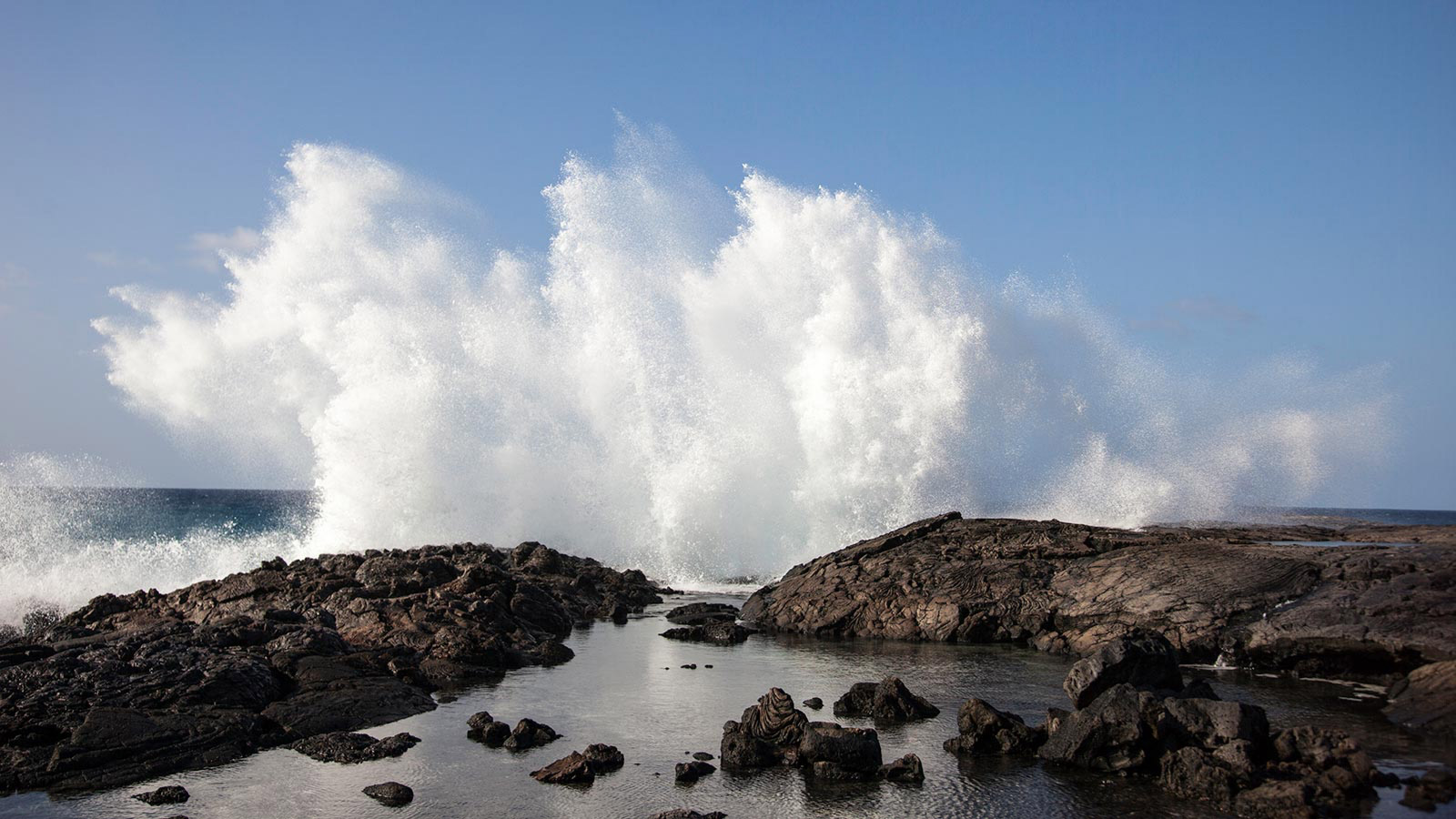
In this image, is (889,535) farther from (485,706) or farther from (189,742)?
(189,742)

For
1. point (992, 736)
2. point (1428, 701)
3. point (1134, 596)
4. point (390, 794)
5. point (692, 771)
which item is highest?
point (1134, 596)

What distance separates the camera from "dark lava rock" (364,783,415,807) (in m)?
11.2

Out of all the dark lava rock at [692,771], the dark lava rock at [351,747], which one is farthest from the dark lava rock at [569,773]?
the dark lava rock at [351,747]

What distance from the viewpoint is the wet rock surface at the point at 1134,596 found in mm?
17625

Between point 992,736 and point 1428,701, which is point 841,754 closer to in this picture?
point 992,736

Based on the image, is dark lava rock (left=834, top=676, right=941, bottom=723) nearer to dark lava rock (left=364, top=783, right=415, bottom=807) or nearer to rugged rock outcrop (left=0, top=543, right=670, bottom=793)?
dark lava rock (left=364, top=783, right=415, bottom=807)

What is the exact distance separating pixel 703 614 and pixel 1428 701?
1781 cm

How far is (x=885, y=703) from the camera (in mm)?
15203

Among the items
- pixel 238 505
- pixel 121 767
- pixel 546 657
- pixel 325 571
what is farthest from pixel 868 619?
pixel 238 505

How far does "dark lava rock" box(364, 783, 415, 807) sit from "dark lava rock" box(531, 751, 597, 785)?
1586 mm

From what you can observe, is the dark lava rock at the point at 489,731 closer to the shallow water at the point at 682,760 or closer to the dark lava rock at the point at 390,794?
the shallow water at the point at 682,760

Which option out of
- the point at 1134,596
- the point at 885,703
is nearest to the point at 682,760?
the point at 885,703

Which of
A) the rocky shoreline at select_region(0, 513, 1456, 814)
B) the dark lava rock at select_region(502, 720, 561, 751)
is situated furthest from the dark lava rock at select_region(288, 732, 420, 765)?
the dark lava rock at select_region(502, 720, 561, 751)

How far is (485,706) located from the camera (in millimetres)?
16406
